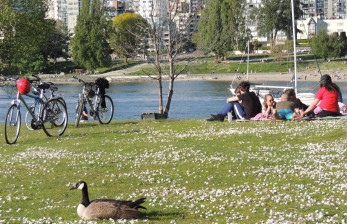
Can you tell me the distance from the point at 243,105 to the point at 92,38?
127 meters

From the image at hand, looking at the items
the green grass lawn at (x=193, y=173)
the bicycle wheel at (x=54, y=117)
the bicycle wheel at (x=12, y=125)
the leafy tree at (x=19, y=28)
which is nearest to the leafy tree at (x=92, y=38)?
the leafy tree at (x=19, y=28)

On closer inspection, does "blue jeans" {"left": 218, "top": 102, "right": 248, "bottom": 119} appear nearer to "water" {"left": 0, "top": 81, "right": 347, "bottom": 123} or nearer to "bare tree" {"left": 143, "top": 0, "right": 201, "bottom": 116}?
"bare tree" {"left": 143, "top": 0, "right": 201, "bottom": 116}

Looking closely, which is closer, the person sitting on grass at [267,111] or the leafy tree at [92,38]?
the person sitting on grass at [267,111]

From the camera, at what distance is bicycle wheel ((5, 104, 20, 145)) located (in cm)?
2022

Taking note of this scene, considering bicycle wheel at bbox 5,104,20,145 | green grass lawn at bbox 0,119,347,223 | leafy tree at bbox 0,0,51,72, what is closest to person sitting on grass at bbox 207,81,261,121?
green grass lawn at bbox 0,119,347,223

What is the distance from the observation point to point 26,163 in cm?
1634

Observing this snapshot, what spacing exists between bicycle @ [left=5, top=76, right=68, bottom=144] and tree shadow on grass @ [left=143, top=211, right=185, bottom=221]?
411 inches

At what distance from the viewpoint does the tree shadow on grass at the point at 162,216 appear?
10312 mm

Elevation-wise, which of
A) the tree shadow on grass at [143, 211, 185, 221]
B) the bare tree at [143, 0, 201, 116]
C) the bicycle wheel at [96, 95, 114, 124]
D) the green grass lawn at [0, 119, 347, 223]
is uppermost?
the bare tree at [143, 0, 201, 116]

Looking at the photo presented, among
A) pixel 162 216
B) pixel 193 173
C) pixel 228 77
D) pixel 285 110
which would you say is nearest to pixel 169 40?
pixel 285 110

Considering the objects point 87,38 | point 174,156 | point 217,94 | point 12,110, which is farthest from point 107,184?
point 87,38

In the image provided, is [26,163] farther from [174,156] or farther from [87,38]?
[87,38]

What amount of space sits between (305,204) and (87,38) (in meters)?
142

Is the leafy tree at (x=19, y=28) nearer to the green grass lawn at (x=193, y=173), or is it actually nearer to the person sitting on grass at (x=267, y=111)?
the green grass lawn at (x=193, y=173)
